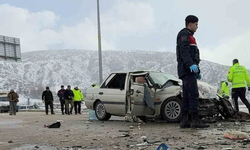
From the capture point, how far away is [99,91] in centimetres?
1088

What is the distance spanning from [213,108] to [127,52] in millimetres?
139213

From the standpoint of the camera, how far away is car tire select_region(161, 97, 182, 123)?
8.86 metres

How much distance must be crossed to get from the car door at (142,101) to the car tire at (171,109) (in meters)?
0.31

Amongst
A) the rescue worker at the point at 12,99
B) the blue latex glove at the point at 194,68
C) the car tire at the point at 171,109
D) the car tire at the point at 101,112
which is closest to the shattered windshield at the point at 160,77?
the car tire at the point at 171,109

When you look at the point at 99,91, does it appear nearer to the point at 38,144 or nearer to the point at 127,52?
the point at 38,144

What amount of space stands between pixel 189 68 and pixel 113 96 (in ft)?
12.3

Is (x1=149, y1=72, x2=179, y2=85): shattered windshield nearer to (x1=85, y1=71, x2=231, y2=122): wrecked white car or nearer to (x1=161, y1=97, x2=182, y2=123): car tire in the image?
(x1=85, y1=71, x2=231, y2=122): wrecked white car

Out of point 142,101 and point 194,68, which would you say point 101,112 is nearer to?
point 142,101

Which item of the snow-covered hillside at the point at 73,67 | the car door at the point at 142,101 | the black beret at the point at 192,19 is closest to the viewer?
the black beret at the point at 192,19

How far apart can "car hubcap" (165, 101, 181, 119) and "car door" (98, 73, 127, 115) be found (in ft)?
4.29

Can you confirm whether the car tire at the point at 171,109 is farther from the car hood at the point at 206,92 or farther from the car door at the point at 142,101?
the car hood at the point at 206,92

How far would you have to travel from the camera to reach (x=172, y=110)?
9000mm

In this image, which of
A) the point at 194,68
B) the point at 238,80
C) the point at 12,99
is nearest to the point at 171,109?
the point at 194,68

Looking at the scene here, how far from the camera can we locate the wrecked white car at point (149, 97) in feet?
29.0
